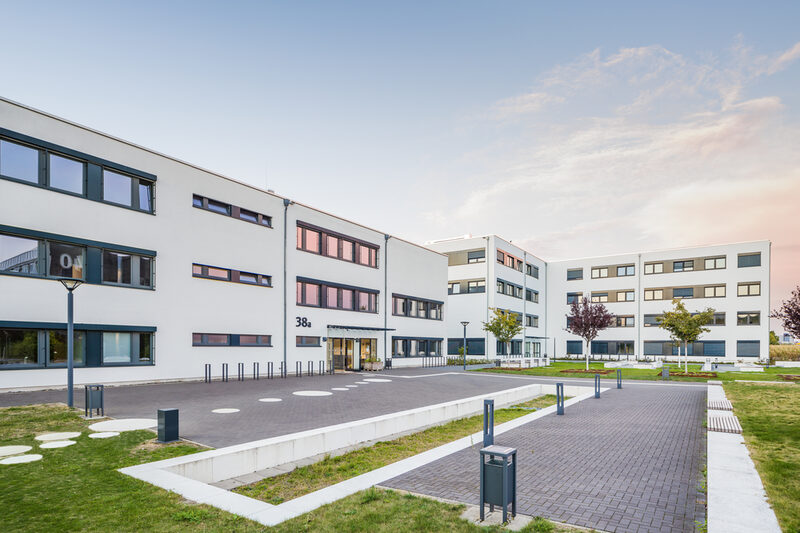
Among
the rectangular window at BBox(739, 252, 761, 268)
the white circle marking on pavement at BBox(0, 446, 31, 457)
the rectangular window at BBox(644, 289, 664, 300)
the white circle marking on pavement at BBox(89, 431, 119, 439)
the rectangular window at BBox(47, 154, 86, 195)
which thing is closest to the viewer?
the white circle marking on pavement at BBox(0, 446, 31, 457)

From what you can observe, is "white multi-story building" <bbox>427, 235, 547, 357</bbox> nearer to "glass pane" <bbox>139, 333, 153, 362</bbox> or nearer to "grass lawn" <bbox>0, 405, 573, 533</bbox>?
"glass pane" <bbox>139, 333, 153, 362</bbox>

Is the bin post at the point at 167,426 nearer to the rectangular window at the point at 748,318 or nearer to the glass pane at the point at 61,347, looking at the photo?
the glass pane at the point at 61,347

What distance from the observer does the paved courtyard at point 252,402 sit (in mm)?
10614

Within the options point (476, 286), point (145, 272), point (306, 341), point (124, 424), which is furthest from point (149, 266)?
point (476, 286)

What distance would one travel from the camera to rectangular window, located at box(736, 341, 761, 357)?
49344 mm

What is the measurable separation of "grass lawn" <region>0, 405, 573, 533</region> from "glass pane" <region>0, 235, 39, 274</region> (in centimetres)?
1265

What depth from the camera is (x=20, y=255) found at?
54.9 feet

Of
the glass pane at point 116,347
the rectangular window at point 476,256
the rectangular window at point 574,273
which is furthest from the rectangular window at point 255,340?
the rectangular window at point 574,273

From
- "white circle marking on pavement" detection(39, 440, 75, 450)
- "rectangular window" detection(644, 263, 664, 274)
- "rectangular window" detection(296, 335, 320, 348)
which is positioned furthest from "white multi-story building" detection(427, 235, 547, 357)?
"white circle marking on pavement" detection(39, 440, 75, 450)

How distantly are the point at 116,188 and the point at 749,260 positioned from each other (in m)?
59.2

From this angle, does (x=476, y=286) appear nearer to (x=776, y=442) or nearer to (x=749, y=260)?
(x=749, y=260)

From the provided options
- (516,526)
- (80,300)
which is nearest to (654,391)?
(516,526)

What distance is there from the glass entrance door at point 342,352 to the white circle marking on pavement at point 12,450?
22032mm

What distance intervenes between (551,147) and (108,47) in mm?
18362
